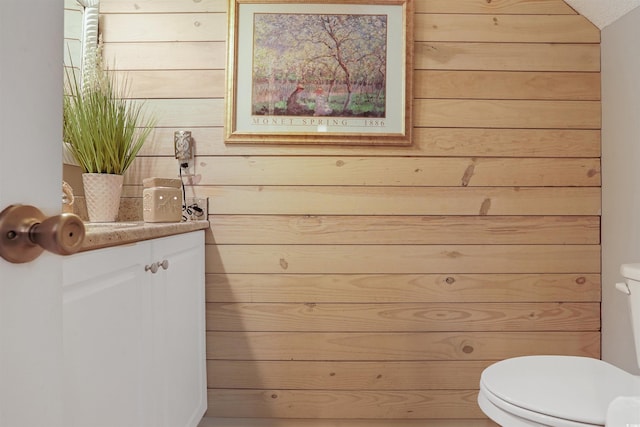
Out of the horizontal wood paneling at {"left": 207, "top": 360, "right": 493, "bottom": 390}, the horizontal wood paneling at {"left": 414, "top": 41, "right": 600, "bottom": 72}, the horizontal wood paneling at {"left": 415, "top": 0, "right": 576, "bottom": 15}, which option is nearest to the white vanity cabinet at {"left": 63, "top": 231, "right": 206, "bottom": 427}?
the horizontal wood paneling at {"left": 207, "top": 360, "right": 493, "bottom": 390}

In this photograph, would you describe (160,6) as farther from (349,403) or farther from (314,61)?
(349,403)

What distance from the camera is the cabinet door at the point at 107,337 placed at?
780 millimetres

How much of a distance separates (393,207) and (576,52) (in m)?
0.99

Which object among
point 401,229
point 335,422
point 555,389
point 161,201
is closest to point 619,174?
point 401,229

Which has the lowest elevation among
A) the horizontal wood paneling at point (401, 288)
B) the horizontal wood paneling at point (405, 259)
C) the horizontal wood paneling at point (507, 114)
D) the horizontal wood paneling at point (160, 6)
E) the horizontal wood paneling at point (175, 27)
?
the horizontal wood paneling at point (401, 288)

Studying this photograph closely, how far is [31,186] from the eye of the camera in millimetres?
394

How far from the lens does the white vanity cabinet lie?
0.80m

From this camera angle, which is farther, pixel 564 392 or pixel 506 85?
pixel 506 85

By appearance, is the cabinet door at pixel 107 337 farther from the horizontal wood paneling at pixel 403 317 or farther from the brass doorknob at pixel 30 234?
the horizontal wood paneling at pixel 403 317

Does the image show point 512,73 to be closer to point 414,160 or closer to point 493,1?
point 493,1

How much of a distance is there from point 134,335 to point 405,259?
106 cm

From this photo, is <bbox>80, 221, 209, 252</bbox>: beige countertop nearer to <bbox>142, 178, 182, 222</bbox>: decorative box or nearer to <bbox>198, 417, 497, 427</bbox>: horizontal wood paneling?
<bbox>142, 178, 182, 222</bbox>: decorative box

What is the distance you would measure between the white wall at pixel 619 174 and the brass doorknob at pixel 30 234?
179 centimetres

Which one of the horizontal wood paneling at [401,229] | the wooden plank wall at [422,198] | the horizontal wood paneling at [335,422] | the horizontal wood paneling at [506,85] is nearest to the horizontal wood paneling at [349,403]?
the horizontal wood paneling at [335,422]
